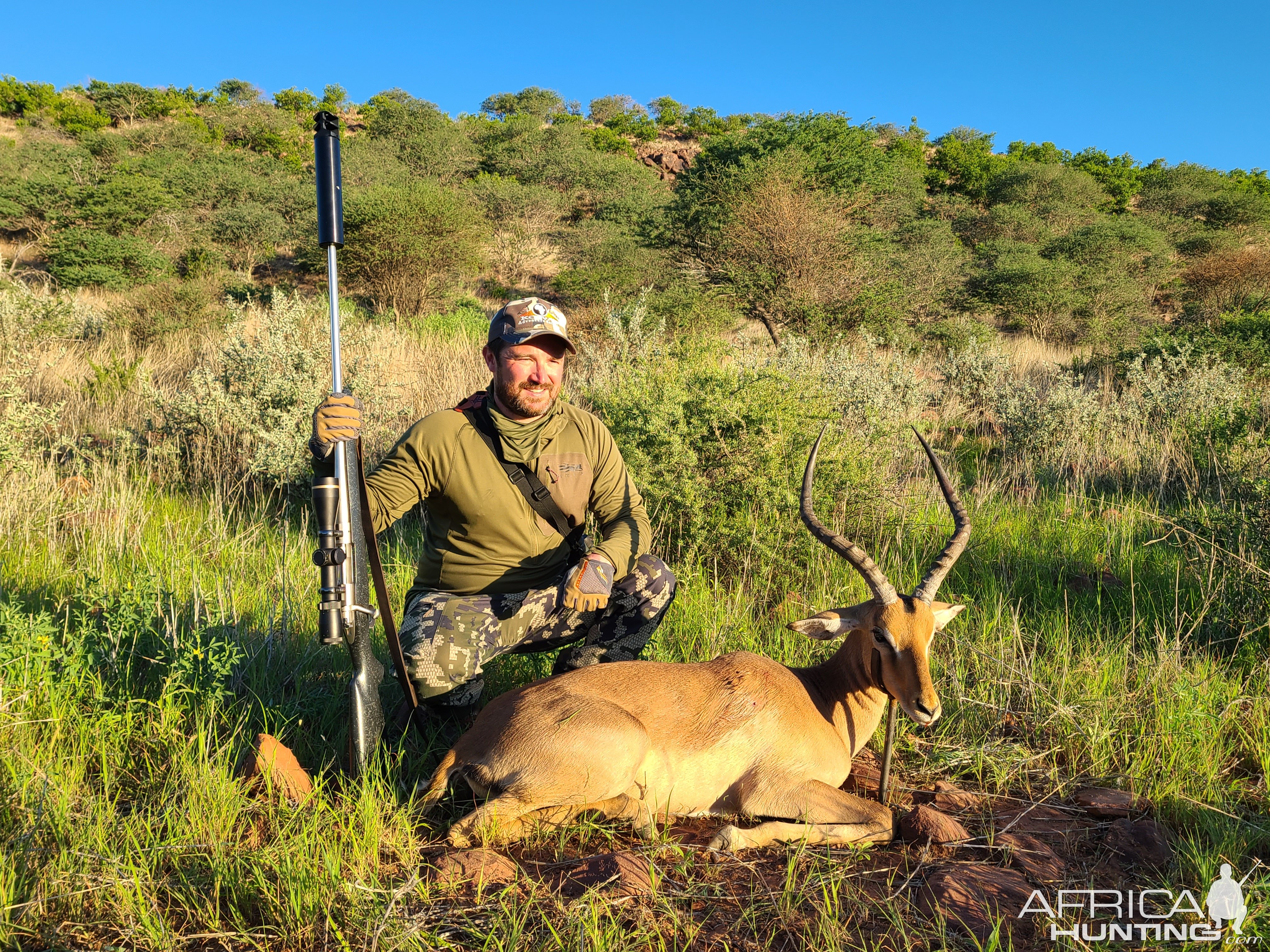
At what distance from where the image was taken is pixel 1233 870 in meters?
2.95

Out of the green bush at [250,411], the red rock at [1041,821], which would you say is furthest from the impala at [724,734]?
the green bush at [250,411]

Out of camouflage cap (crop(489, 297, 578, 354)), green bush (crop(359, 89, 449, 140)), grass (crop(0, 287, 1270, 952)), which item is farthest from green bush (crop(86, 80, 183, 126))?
camouflage cap (crop(489, 297, 578, 354))

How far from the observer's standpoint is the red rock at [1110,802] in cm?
341

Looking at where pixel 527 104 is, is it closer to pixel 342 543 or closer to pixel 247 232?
pixel 247 232

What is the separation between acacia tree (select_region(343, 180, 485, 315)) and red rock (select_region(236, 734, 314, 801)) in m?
18.2

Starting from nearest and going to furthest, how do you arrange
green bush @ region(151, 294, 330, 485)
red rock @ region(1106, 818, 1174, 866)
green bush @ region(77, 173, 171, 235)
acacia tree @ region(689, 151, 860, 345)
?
red rock @ region(1106, 818, 1174, 866) → green bush @ region(151, 294, 330, 485) → acacia tree @ region(689, 151, 860, 345) → green bush @ region(77, 173, 171, 235)

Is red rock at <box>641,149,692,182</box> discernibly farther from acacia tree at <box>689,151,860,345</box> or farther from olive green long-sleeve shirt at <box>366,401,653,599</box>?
olive green long-sleeve shirt at <box>366,401,653,599</box>

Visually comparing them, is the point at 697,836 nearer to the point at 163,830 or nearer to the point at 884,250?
the point at 163,830

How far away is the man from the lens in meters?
3.94

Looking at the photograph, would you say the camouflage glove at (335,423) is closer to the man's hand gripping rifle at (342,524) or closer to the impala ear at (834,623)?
the man's hand gripping rifle at (342,524)

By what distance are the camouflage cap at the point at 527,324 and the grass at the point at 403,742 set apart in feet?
5.60

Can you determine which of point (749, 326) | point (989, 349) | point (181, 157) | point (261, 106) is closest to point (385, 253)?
point (749, 326)

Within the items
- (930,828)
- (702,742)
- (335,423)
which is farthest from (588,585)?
(930,828)

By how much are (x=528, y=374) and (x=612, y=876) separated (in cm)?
222
